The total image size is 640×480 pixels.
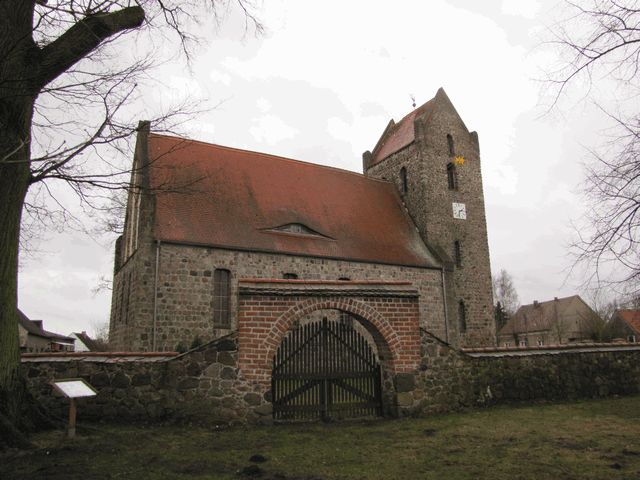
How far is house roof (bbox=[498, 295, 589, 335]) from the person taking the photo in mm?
58500

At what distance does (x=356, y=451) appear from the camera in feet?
20.8

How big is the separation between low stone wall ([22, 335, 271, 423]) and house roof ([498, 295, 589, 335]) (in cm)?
5539

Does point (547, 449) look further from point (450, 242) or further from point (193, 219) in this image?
point (450, 242)

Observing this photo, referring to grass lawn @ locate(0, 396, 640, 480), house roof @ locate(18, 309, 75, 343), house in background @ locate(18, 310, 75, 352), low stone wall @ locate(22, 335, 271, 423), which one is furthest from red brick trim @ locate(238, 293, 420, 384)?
house roof @ locate(18, 309, 75, 343)

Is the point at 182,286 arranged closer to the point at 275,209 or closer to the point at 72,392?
the point at 275,209

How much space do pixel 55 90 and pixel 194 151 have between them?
1333cm

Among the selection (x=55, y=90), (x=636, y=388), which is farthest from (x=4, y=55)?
(x=636, y=388)

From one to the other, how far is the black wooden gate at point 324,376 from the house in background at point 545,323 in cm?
4844

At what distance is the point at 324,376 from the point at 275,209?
11.5 meters

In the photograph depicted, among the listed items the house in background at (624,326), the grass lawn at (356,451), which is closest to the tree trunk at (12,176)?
the grass lawn at (356,451)

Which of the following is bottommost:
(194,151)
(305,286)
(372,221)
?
(305,286)

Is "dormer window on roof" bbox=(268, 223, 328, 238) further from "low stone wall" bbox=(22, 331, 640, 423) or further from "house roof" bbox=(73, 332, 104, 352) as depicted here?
"house roof" bbox=(73, 332, 104, 352)

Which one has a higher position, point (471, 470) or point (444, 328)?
point (444, 328)

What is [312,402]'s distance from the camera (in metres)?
8.72
